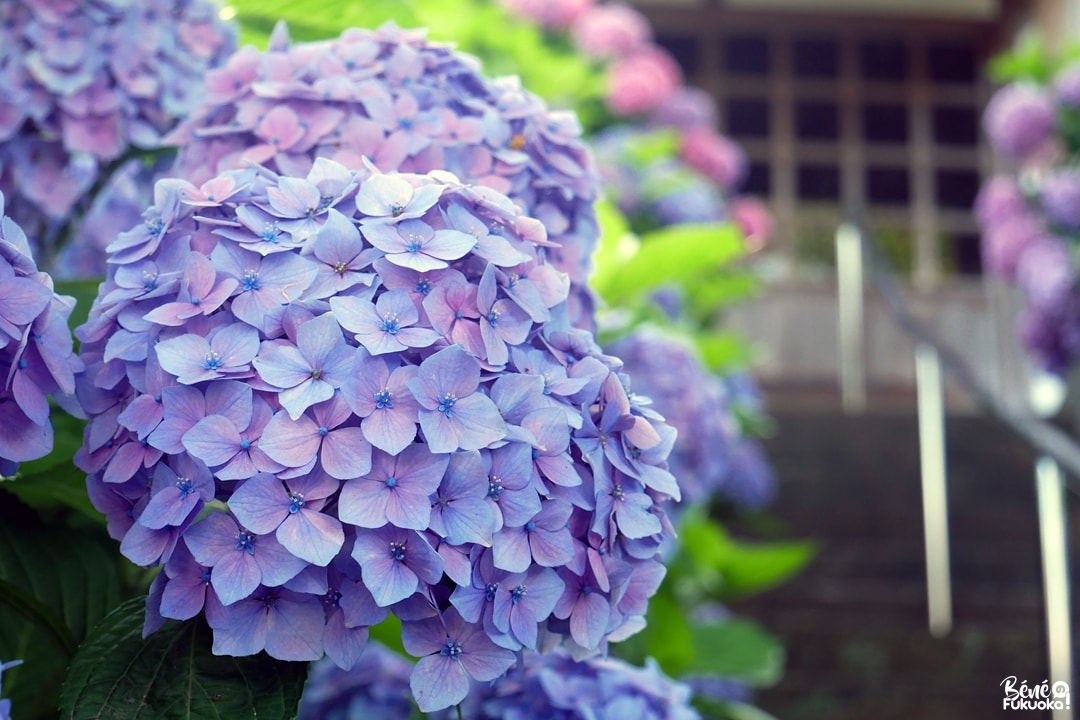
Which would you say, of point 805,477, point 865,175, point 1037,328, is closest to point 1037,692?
point 1037,328

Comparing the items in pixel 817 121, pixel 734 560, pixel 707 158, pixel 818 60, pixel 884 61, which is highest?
pixel 707 158

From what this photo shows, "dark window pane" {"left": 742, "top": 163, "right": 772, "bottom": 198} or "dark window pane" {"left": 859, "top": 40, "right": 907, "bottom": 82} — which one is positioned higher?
"dark window pane" {"left": 859, "top": 40, "right": 907, "bottom": 82}

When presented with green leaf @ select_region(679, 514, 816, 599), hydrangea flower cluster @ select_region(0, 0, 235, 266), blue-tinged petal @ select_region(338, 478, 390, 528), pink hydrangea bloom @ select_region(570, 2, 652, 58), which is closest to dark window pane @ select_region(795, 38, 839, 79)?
pink hydrangea bloom @ select_region(570, 2, 652, 58)

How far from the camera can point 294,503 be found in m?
0.51

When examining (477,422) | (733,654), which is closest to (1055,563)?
(733,654)

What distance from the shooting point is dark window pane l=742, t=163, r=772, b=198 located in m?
8.49

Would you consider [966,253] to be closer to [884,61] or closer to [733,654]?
[884,61]

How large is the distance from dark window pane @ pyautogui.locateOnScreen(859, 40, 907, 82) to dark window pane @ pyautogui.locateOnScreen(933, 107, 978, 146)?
40 centimetres

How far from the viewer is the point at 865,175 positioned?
8.66m

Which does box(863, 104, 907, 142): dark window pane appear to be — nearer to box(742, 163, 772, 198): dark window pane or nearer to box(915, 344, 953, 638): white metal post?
box(742, 163, 772, 198): dark window pane

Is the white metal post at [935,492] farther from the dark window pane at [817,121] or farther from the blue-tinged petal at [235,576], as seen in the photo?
the dark window pane at [817,121]

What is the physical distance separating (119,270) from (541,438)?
0.22 m

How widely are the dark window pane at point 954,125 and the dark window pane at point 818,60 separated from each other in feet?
2.74

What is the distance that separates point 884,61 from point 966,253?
1.48 metres
